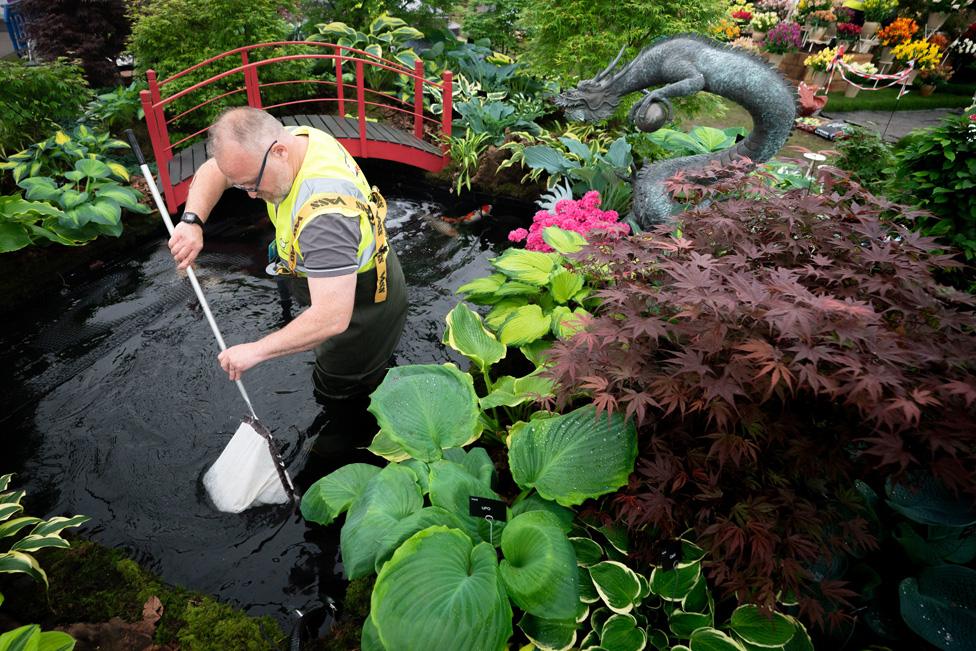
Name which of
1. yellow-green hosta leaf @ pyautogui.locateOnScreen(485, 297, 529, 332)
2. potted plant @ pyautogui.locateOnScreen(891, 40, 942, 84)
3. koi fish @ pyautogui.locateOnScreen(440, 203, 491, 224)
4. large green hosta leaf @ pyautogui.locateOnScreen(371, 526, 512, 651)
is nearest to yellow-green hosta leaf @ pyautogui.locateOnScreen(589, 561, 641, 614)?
large green hosta leaf @ pyautogui.locateOnScreen(371, 526, 512, 651)

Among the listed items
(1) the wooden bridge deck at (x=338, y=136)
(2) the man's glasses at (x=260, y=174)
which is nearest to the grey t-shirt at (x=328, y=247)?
(2) the man's glasses at (x=260, y=174)

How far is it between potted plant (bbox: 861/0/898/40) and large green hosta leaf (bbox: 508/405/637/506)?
12.2m

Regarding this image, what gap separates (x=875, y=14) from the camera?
33.6 feet

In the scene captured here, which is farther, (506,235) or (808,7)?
(808,7)

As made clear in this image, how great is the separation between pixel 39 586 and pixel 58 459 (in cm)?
102

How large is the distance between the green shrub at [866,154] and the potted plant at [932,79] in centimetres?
802

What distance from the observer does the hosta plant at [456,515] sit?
1669mm

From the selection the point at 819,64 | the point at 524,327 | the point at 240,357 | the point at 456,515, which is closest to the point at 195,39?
the point at 524,327

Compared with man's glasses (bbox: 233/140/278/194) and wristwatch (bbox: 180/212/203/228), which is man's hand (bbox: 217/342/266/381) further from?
wristwatch (bbox: 180/212/203/228)

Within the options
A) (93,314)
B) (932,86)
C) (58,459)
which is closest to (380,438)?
(58,459)

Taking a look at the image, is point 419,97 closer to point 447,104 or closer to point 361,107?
point 447,104

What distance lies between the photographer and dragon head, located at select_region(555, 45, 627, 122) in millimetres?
4480

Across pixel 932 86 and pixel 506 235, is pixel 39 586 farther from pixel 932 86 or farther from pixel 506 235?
pixel 932 86

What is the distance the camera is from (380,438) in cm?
268
